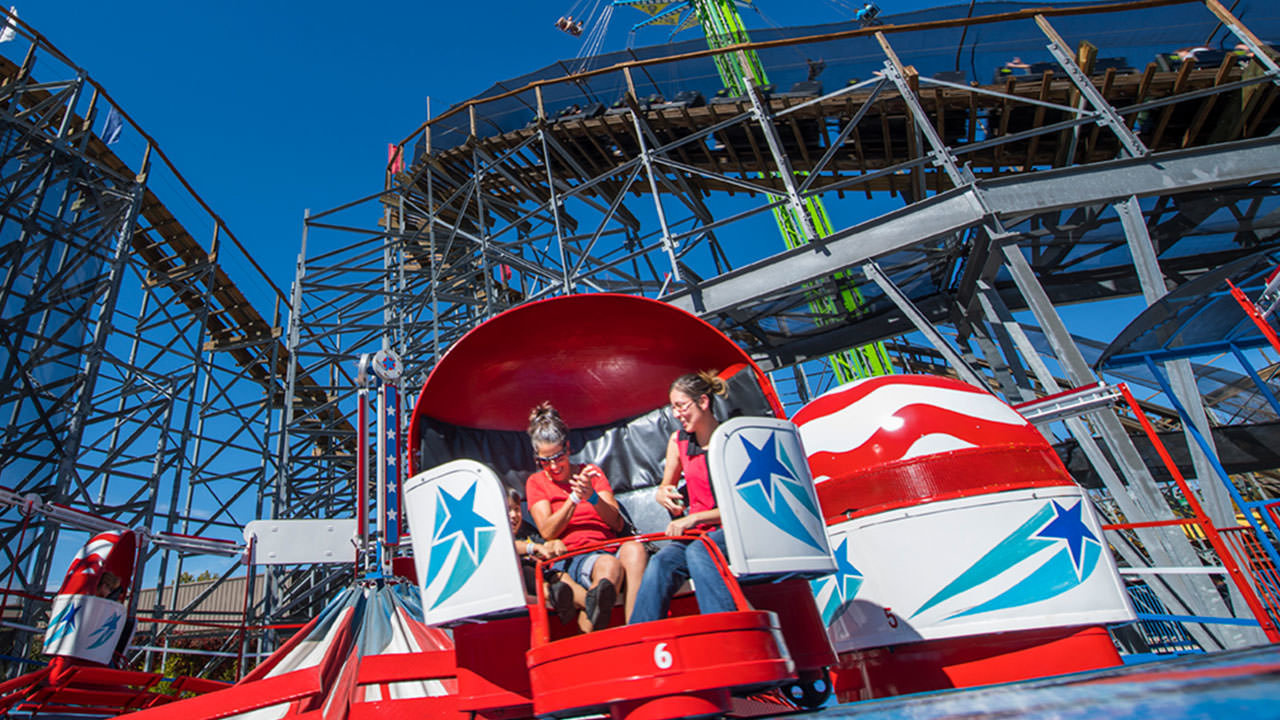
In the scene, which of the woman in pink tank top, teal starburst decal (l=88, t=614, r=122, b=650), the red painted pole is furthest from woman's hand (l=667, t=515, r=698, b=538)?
teal starburst decal (l=88, t=614, r=122, b=650)

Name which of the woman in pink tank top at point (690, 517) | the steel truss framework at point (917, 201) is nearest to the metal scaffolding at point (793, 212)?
the steel truss framework at point (917, 201)

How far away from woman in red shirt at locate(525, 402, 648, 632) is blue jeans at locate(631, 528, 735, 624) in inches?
5.0

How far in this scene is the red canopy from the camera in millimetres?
3883

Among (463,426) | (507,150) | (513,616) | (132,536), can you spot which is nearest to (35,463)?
(132,536)

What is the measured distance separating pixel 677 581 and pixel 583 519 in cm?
93

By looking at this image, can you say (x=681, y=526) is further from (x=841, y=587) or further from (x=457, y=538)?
(x=841, y=587)

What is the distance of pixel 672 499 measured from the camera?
139 inches

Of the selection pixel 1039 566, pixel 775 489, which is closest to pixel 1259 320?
pixel 1039 566

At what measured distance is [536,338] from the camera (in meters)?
4.04

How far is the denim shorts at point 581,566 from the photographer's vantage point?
292cm

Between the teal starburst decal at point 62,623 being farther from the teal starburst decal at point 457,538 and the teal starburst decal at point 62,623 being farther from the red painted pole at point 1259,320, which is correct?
the red painted pole at point 1259,320

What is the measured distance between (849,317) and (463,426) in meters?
8.56

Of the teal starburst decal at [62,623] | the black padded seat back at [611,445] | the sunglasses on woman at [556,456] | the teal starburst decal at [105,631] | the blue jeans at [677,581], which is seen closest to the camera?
the blue jeans at [677,581]

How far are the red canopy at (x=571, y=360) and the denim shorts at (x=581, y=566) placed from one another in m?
1.21
